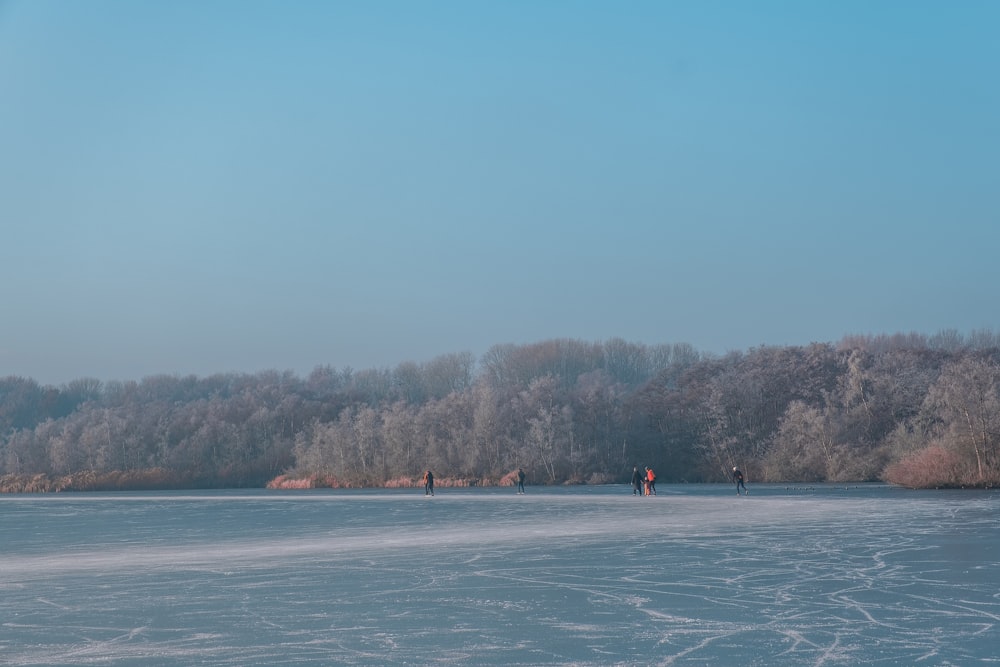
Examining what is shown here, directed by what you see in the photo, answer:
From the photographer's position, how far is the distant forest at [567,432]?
56.5 metres

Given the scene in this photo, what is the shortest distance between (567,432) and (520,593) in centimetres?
5026

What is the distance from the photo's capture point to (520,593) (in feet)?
42.0

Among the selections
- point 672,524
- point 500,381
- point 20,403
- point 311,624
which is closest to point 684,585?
point 311,624

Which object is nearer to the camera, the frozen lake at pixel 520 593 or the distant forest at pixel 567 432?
the frozen lake at pixel 520 593

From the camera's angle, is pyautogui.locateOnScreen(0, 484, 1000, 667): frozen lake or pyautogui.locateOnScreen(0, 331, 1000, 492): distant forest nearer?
pyautogui.locateOnScreen(0, 484, 1000, 667): frozen lake

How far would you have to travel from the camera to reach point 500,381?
3578 inches

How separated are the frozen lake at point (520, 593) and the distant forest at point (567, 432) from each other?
27521 millimetres

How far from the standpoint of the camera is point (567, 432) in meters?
62.8

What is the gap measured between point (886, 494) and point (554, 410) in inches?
1218

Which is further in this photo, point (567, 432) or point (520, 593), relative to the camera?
point (567, 432)

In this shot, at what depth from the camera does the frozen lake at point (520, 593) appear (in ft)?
30.8

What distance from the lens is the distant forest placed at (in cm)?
5650

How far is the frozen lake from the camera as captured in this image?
9398 millimetres

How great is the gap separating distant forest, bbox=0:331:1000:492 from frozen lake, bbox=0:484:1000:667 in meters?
27.5
